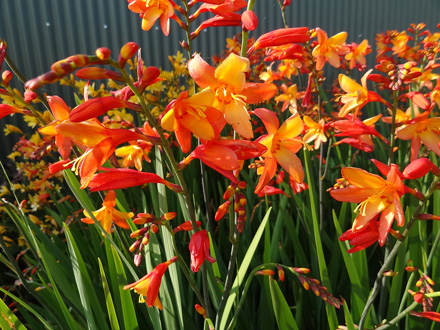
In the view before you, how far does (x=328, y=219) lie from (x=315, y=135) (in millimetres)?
699

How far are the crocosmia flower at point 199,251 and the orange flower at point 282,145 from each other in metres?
0.20

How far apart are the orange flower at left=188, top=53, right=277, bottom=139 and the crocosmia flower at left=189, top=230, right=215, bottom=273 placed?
0.84 feet

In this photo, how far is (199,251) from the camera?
0.78 m

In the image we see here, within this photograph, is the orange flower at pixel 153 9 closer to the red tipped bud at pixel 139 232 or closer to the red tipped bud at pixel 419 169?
the red tipped bud at pixel 139 232

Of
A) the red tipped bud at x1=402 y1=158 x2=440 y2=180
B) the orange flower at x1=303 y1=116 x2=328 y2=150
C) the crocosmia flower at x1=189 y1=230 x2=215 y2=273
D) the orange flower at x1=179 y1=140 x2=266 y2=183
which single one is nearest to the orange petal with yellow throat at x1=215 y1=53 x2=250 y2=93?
the orange flower at x1=179 y1=140 x2=266 y2=183

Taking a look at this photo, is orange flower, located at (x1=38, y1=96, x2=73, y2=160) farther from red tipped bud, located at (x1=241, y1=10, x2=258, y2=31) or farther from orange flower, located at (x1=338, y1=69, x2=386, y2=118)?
orange flower, located at (x1=338, y1=69, x2=386, y2=118)

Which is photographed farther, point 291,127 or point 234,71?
point 291,127

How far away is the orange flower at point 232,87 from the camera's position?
2.34ft

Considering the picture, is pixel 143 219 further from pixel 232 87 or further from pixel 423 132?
pixel 423 132

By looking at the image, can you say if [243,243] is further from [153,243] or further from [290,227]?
[153,243]

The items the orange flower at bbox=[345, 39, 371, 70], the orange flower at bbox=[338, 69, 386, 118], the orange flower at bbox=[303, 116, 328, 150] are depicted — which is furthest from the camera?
the orange flower at bbox=[345, 39, 371, 70]

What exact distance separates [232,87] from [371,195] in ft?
1.49

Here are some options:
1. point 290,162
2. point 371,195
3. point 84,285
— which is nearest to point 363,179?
point 371,195

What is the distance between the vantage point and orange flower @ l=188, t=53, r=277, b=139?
714 mm
